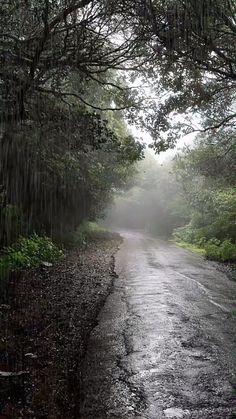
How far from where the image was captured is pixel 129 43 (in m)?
10.7

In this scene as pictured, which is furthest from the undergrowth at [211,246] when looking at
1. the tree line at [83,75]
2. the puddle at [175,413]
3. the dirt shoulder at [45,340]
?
the puddle at [175,413]

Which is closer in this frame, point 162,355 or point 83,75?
point 162,355

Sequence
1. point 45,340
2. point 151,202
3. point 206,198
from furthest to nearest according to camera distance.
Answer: point 151,202 < point 206,198 < point 45,340

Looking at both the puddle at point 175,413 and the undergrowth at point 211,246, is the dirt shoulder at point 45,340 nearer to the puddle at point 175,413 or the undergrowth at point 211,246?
the puddle at point 175,413

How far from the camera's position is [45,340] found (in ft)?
22.0

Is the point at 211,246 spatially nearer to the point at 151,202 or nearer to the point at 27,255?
the point at 27,255

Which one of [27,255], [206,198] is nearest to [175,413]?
[27,255]

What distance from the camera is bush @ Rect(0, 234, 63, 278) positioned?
11.4 m

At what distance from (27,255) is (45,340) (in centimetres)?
667

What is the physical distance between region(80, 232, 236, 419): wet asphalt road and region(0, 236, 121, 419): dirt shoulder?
9.7 inches

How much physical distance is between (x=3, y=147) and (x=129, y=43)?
5.63 m

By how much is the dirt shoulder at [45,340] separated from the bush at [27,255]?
1.76 ft

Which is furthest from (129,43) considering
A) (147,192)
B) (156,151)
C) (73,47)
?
(147,192)

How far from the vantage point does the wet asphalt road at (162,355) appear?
475 cm
